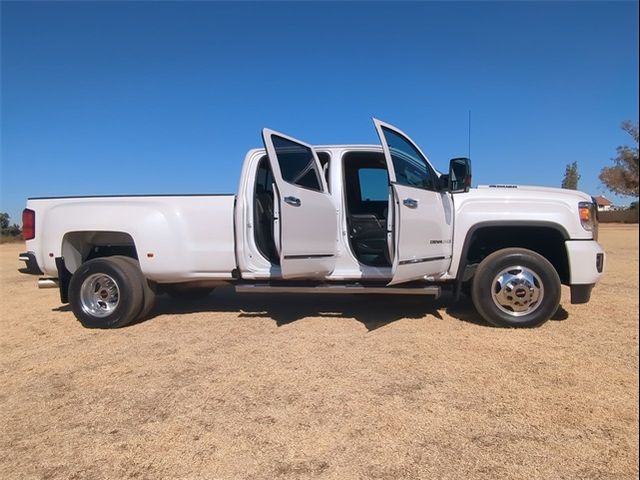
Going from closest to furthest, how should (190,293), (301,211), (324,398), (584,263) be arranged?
(324,398) → (584,263) → (301,211) → (190,293)

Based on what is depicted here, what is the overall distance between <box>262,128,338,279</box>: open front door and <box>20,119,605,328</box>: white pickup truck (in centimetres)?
2

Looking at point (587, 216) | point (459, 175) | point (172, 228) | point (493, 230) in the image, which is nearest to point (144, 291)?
point (172, 228)

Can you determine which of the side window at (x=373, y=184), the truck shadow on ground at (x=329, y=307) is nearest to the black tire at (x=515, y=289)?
the truck shadow on ground at (x=329, y=307)

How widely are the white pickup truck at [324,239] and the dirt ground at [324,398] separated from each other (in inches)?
17.4

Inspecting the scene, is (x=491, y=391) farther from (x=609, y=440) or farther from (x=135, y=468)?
(x=135, y=468)

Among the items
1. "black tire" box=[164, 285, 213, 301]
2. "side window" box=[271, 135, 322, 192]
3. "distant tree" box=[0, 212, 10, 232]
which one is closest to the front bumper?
"side window" box=[271, 135, 322, 192]

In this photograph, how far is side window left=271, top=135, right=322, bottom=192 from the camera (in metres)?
5.15

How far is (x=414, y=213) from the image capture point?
4855 mm

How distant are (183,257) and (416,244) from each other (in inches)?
104

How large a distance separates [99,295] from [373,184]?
3681 millimetres

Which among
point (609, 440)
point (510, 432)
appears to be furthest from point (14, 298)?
point (609, 440)

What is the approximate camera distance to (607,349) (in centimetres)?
434

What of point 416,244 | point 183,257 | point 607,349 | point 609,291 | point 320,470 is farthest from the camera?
point 609,291

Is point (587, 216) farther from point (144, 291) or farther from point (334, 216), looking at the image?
point (144, 291)
